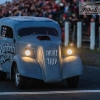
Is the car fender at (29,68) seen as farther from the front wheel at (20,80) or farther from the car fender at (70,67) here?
the car fender at (70,67)

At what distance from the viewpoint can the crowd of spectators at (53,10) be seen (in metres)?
25.4

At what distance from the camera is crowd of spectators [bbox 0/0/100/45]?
2541 centimetres

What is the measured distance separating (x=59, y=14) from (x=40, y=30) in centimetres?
1482

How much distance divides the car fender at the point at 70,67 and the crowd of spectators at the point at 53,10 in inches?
473

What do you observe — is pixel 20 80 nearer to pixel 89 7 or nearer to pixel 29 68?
pixel 29 68

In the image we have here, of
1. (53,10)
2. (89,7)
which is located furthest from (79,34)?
(53,10)

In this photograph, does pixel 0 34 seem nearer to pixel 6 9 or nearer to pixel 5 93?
pixel 5 93

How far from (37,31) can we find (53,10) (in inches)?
587

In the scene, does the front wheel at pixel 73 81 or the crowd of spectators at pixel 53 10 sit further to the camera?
the crowd of spectators at pixel 53 10

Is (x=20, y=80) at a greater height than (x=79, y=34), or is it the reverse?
(x=20, y=80)

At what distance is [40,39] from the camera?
12250mm

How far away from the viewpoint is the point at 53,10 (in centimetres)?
2792

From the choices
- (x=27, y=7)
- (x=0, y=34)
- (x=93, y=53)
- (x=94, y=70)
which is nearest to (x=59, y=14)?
(x=27, y=7)

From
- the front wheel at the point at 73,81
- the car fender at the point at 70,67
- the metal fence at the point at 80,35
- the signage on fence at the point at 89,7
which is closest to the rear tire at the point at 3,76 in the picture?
the front wheel at the point at 73,81
